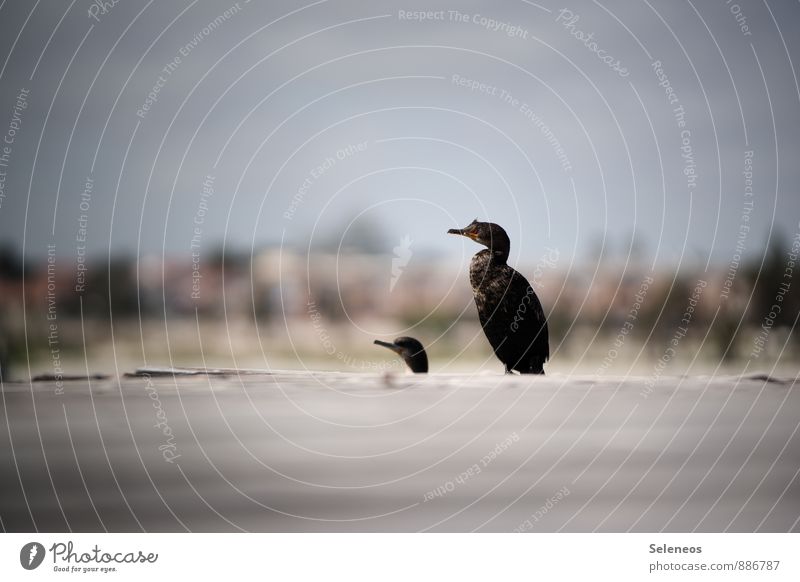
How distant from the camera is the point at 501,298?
3.42 metres

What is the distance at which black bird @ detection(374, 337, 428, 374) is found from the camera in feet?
11.7

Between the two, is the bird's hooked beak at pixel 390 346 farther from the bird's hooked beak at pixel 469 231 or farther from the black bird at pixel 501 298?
the bird's hooked beak at pixel 469 231

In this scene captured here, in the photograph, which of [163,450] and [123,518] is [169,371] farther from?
[123,518]

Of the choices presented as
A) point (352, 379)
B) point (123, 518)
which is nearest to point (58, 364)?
point (123, 518)

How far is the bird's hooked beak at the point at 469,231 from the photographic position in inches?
136

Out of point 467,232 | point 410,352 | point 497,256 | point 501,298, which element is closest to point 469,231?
point 467,232

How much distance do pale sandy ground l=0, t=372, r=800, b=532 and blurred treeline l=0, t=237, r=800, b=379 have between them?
0.32 meters

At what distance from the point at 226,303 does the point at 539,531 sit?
1.67 meters

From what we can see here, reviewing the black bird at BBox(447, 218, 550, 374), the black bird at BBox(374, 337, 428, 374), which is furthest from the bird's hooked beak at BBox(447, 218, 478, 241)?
the black bird at BBox(374, 337, 428, 374)

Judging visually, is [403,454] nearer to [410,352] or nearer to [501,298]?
[410,352]

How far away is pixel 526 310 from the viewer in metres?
3.45

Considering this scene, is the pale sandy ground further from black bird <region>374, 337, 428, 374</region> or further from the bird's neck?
the bird's neck
